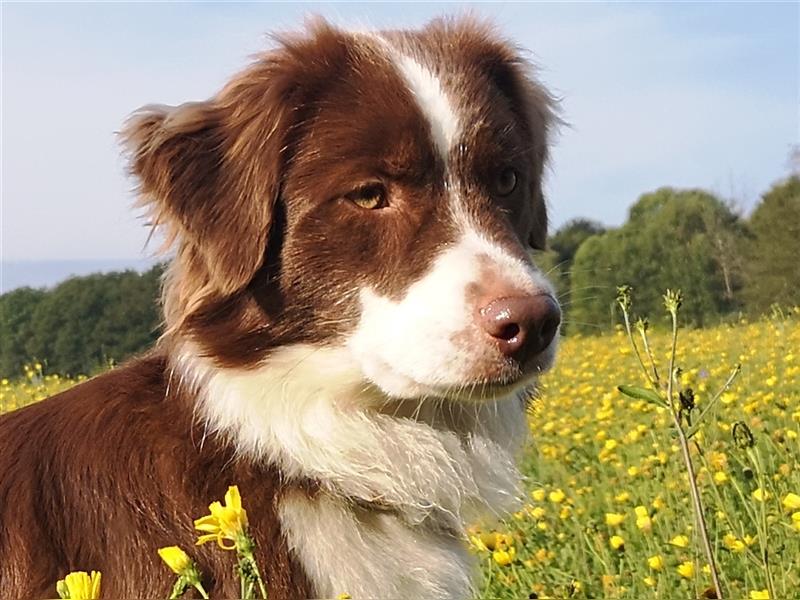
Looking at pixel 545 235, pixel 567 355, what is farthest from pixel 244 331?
pixel 567 355

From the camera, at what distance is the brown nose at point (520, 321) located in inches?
111

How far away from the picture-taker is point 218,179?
133 inches

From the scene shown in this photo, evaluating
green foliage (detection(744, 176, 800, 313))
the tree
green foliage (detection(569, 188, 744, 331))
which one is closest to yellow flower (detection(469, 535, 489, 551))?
the tree

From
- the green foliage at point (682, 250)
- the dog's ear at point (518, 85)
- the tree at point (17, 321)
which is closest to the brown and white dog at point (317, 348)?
the dog's ear at point (518, 85)

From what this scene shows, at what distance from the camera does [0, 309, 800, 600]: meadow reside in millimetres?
3605

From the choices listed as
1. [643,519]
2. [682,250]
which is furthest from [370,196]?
[682,250]

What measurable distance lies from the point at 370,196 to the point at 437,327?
0.52 m

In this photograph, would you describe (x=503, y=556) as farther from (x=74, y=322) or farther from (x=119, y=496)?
(x=74, y=322)

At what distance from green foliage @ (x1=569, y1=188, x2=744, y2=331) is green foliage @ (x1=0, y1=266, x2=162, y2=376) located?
8008 millimetres

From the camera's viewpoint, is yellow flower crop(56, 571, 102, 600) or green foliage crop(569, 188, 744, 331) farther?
green foliage crop(569, 188, 744, 331)

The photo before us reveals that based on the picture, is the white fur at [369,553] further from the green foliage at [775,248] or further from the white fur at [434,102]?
the green foliage at [775,248]

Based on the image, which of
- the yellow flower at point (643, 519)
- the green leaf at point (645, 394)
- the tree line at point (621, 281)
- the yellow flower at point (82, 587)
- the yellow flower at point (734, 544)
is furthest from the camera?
the tree line at point (621, 281)

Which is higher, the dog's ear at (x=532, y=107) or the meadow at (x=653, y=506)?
the dog's ear at (x=532, y=107)

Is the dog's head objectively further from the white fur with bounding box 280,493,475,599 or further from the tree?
the tree
